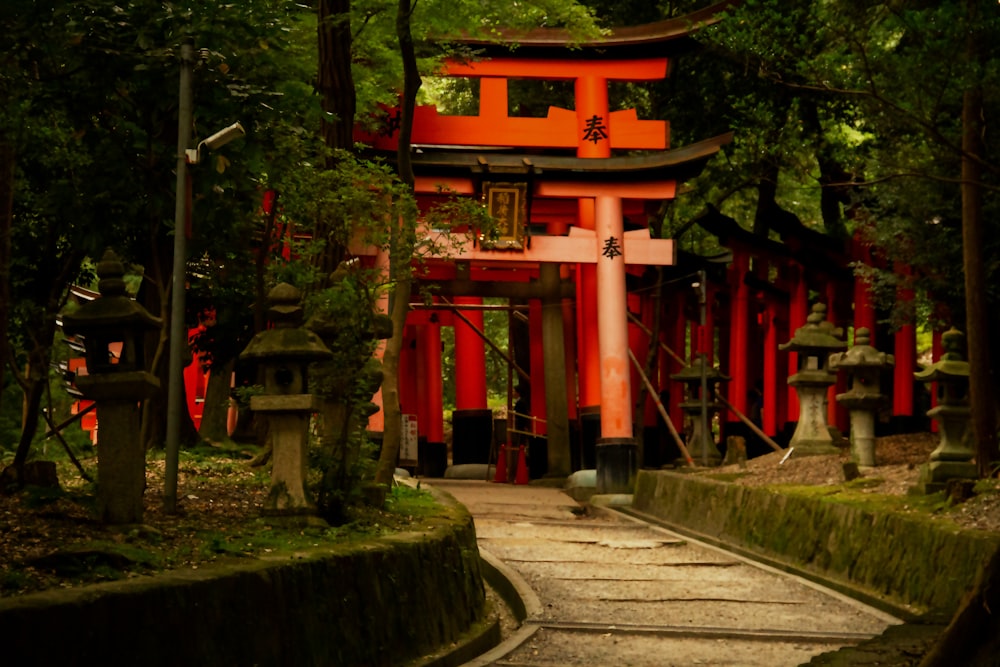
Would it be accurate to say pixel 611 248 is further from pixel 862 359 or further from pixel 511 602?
pixel 511 602

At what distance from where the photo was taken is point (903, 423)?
2745 centimetres

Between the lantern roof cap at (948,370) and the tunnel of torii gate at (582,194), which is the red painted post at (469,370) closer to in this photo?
the tunnel of torii gate at (582,194)

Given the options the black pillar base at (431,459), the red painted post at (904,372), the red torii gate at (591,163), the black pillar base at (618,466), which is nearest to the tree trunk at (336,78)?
the red torii gate at (591,163)

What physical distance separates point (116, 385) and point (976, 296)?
903 cm

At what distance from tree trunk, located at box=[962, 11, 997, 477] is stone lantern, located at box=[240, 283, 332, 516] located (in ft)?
22.5

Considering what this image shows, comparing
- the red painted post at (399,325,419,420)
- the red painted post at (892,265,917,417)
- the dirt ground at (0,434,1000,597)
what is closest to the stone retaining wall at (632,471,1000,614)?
the dirt ground at (0,434,1000,597)

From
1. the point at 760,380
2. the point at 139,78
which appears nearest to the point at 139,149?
the point at 139,78

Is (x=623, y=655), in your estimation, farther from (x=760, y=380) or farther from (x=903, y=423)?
(x=760, y=380)

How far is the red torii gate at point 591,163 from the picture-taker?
25856 millimetres

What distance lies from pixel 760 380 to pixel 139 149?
94.8 ft

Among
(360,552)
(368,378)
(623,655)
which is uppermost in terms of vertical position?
(368,378)

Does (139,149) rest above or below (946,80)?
below

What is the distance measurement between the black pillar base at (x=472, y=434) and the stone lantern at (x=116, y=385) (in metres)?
23.5

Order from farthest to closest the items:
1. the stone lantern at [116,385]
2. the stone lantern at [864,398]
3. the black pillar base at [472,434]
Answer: the black pillar base at [472,434] < the stone lantern at [864,398] < the stone lantern at [116,385]
